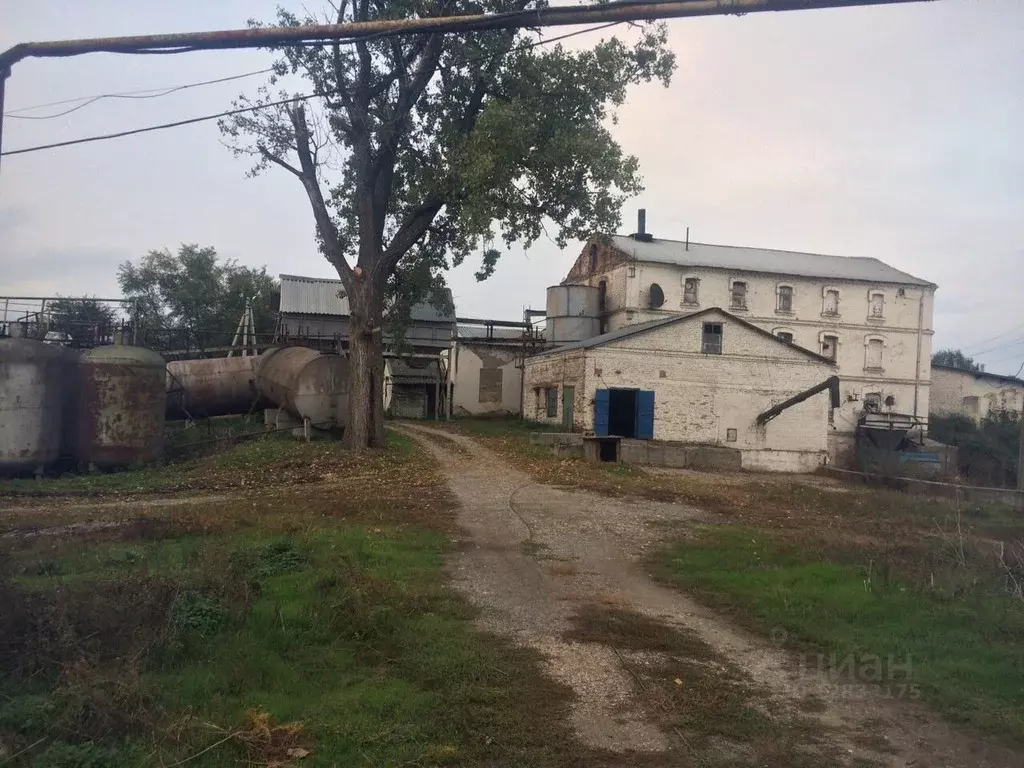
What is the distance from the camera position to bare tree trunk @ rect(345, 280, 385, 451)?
2194cm

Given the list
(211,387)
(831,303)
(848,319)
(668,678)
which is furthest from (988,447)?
(668,678)

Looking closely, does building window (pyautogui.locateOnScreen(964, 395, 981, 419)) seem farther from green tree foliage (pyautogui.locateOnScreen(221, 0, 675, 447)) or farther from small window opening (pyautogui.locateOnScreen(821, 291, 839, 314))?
green tree foliage (pyautogui.locateOnScreen(221, 0, 675, 447))

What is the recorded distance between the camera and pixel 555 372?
33125 mm

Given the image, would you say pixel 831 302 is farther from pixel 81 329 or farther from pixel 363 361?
pixel 81 329

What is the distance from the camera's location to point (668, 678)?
6570 mm

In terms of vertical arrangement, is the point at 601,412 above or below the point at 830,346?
below

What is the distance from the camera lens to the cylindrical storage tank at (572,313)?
41312 mm

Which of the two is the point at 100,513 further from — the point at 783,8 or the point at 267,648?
the point at 783,8

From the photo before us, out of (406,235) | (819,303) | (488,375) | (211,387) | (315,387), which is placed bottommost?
(211,387)

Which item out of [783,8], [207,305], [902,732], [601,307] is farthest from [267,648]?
[207,305]

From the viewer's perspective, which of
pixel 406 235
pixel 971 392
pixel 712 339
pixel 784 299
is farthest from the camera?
pixel 971 392

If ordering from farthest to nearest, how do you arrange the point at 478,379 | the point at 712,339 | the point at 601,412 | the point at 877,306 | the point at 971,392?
the point at 971,392
the point at 877,306
the point at 478,379
the point at 712,339
the point at 601,412

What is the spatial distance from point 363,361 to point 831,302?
3323cm

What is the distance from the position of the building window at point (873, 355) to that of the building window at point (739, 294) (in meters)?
8.15
